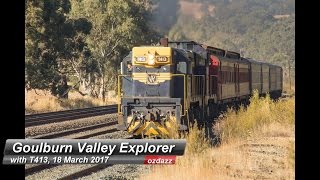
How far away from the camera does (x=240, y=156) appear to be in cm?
1295

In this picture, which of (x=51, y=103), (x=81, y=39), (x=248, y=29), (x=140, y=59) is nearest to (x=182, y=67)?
(x=140, y=59)

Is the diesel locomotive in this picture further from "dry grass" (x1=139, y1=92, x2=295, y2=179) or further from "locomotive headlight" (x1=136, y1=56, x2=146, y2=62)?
"dry grass" (x1=139, y1=92, x2=295, y2=179)

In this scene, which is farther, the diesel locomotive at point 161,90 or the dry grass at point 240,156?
the diesel locomotive at point 161,90

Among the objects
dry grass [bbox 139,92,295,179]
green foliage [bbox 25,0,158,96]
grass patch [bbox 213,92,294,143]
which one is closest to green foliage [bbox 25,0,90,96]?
green foliage [bbox 25,0,158,96]

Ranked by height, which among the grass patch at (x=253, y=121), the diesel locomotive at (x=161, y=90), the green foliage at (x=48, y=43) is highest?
the green foliage at (x=48, y=43)

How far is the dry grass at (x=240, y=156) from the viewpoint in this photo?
11.0 metres

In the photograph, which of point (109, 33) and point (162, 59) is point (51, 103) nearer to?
point (109, 33)

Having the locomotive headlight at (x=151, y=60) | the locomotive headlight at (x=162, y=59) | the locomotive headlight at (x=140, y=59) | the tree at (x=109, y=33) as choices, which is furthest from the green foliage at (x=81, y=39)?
the locomotive headlight at (x=162, y=59)

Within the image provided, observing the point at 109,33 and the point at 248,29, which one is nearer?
the point at 248,29

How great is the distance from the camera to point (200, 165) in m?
11.3

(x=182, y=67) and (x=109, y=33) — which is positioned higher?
(x=109, y=33)

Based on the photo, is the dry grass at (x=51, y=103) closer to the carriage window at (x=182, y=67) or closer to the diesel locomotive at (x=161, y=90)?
the diesel locomotive at (x=161, y=90)

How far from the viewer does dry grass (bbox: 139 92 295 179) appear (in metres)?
11.0
